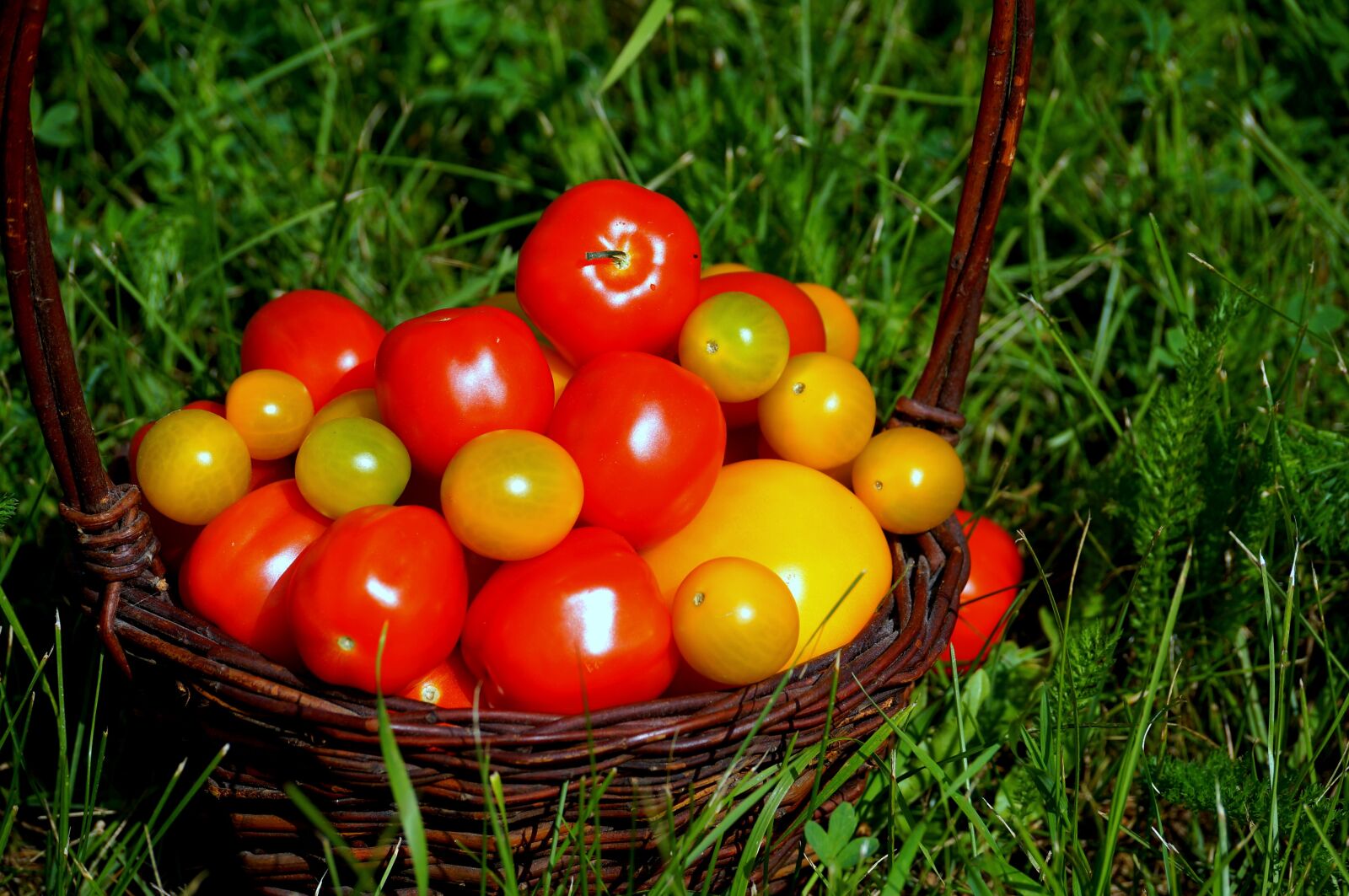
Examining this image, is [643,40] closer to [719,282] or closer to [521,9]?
[719,282]

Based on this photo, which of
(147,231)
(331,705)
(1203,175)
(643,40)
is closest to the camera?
(331,705)

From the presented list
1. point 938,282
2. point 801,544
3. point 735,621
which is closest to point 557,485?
point 735,621

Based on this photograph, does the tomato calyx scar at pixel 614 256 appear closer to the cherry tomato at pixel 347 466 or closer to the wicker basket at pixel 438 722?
the cherry tomato at pixel 347 466

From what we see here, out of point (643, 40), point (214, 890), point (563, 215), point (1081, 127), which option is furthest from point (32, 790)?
point (1081, 127)

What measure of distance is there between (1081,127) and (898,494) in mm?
1784

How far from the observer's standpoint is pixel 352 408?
190 centimetres

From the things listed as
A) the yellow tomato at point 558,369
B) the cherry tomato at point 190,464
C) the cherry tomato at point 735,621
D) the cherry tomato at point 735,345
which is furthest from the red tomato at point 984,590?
the cherry tomato at point 190,464

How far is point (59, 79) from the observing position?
3289 millimetres

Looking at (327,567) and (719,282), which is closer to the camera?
(327,567)

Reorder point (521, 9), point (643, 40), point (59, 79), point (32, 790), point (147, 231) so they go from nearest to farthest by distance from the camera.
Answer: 1. point (32, 790)
2. point (643, 40)
3. point (147, 231)
4. point (59, 79)
5. point (521, 9)

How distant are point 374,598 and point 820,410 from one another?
779mm

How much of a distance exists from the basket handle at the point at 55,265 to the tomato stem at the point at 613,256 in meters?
0.53

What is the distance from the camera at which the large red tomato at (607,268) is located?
75.0 inches

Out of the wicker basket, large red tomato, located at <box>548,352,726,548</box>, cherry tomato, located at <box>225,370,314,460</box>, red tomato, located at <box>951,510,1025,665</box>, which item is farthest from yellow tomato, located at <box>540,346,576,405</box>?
red tomato, located at <box>951,510,1025,665</box>
